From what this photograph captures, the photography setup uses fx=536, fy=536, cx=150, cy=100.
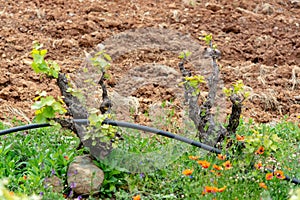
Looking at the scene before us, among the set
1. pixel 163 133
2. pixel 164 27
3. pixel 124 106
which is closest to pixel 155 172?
pixel 163 133

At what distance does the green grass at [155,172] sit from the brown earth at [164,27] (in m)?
0.69

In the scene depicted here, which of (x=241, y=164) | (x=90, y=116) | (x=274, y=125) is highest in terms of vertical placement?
(x=90, y=116)

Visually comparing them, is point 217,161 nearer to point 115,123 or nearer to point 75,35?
point 115,123

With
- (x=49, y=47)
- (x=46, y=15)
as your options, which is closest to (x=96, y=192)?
(x=49, y=47)

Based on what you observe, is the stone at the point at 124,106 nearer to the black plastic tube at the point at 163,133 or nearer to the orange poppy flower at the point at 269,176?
the black plastic tube at the point at 163,133

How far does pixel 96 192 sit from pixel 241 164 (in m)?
0.96

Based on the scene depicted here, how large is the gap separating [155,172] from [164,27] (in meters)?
2.97

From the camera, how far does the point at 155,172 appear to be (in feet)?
12.0

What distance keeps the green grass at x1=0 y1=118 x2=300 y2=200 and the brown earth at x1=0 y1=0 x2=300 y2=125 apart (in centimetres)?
69

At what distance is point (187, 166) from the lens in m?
3.70

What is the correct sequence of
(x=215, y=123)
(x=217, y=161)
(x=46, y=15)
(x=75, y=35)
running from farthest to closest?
(x=46, y=15)
(x=75, y=35)
(x=215, y=123)
(x=217, y=161)

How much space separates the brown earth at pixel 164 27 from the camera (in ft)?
16.4

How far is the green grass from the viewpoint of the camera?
3.34 meters

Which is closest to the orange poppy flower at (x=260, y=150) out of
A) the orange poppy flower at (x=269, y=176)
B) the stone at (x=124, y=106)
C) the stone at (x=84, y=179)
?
the orange poppy flower at (x=269, y=176)
